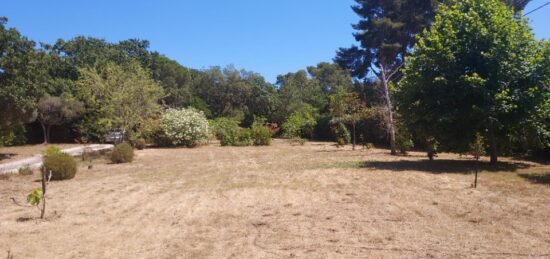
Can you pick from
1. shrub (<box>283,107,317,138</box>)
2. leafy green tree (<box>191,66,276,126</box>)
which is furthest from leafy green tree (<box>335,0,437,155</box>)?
leafy green tree (<box>191,66,276,126</box>)

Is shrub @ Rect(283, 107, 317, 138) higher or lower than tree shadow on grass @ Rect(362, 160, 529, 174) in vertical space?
higher

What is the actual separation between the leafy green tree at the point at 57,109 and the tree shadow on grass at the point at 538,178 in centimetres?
3042

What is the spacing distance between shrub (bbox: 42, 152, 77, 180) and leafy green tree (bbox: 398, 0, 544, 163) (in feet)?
36.1

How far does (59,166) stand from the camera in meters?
13.1

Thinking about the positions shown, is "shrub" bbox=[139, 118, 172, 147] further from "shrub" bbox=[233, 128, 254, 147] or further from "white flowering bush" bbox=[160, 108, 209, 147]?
"shrub" bbox=[233, 128, 254, 147]

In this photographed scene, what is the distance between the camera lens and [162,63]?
47.8m

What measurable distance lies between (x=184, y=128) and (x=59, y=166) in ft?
57.1

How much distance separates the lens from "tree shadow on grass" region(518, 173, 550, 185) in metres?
10.8

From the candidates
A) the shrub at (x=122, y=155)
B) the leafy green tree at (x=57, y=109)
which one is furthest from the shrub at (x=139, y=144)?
the shrub at (x=122, y=155)

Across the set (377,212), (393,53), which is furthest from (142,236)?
(393,53)

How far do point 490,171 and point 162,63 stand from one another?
40589 mm

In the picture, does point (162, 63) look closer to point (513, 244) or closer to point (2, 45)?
point (2, 45)

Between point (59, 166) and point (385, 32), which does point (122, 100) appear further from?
point (385, 32)

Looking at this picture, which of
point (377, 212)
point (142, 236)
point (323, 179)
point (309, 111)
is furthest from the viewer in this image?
point (309, 111)
